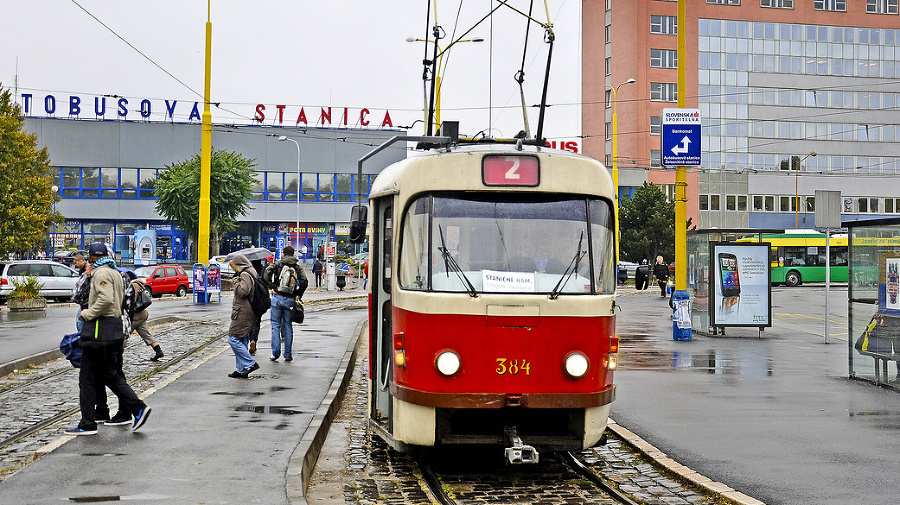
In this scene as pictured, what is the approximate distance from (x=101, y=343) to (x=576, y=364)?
14.6 ft

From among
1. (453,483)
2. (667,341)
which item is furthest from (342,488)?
(667,341)

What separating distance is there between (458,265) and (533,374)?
108 cm

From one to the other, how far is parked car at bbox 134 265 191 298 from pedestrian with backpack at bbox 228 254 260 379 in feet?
99.2

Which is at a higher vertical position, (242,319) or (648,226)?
(648,226)

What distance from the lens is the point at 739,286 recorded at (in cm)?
2353

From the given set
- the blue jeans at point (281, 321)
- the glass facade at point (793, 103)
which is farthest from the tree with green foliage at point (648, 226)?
the blue jeans at point (281, 321)

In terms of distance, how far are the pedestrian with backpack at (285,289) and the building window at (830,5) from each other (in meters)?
76.7

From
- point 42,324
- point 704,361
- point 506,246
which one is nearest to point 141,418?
point 506,246

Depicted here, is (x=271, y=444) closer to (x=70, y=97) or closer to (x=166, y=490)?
(x=166, y=490)

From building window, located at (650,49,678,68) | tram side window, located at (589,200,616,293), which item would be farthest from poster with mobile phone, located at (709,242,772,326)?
building window, located at (650,49,678,68)

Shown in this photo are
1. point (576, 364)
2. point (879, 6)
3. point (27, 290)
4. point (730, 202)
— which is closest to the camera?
point (576, 364)

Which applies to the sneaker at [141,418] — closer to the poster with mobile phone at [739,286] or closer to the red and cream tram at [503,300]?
the red and cream tram at [503,300]

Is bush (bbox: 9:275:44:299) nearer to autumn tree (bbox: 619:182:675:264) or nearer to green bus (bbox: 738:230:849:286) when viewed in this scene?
autumn tree (bbox: 619:182:675:264)

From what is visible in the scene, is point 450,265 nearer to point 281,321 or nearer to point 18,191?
point 281,321
